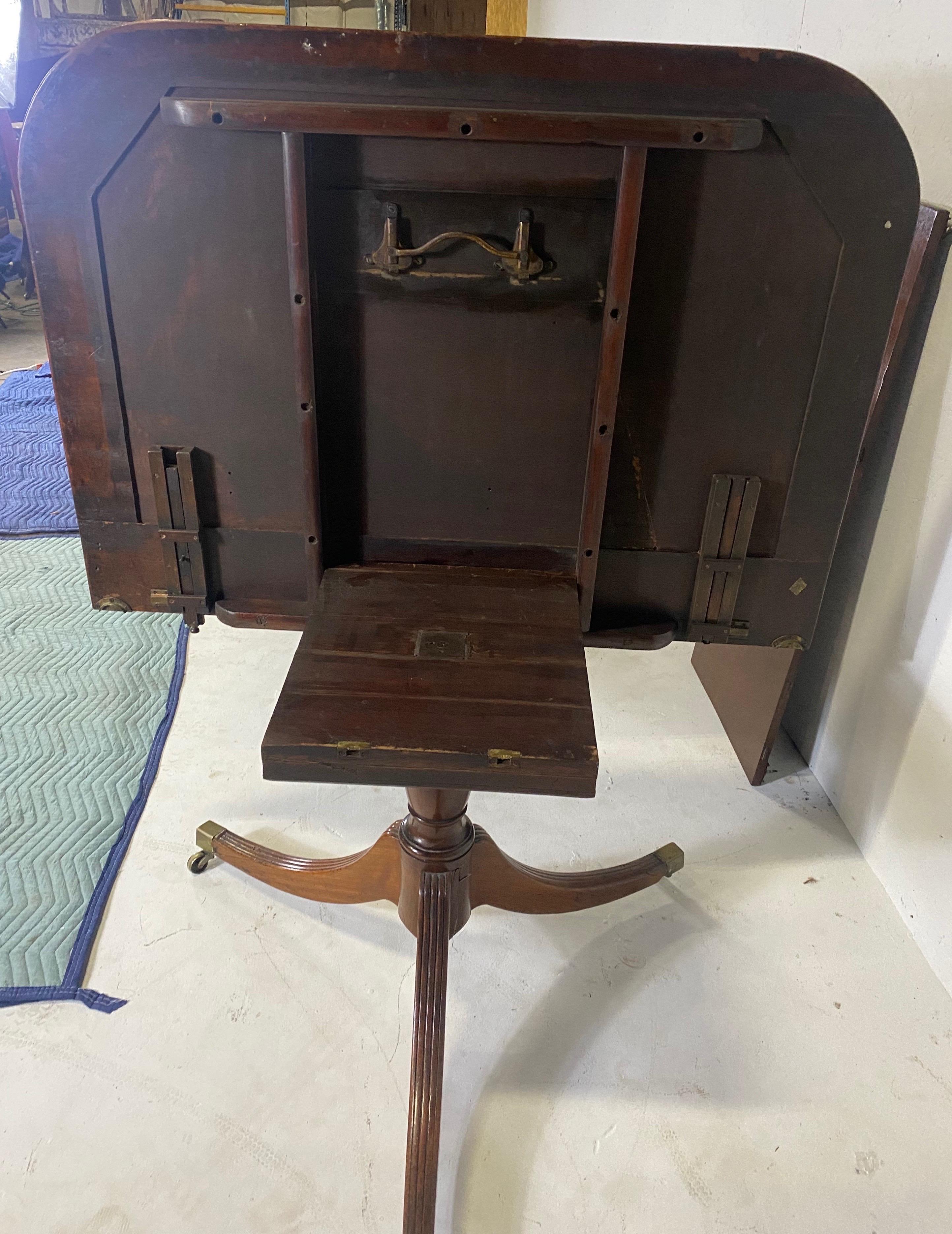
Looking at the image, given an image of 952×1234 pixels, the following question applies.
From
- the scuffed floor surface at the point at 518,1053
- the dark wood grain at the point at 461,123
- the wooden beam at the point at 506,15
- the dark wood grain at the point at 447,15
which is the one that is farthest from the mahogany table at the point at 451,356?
the wooden beam at the point at 506,15

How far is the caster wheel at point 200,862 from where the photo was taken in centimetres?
148

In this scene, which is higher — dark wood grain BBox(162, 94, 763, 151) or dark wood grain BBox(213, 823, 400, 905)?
dark wood grain BBox(162, 94, 763, 151)

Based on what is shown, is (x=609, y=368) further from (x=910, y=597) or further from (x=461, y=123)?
(x=910, y=597)

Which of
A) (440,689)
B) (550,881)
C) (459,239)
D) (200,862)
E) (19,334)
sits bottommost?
(19,334)

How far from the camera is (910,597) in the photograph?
1420mm

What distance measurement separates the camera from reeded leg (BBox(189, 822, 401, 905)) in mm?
1318

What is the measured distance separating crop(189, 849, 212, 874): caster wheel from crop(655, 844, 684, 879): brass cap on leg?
2.53 feet

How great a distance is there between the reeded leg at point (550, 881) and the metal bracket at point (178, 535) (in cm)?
53

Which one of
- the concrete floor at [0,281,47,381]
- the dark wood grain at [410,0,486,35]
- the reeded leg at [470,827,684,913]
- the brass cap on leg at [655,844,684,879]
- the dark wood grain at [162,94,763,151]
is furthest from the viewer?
the concrete floor at [0,281,47,381]

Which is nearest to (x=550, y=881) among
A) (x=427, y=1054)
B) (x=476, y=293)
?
(x=427, y=1054)

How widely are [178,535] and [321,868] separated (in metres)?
0.60

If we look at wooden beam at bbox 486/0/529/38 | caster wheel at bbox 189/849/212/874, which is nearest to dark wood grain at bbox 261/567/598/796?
caster wheel at bbox 189/849/212/874

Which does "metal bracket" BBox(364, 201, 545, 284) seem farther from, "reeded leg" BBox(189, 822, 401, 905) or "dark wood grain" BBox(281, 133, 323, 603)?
"reeded leg" BBox(189, 822, 401, 905)

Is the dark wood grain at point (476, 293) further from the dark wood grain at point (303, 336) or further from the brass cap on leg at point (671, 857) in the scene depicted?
the brass cap on leg at point (671, 857)
